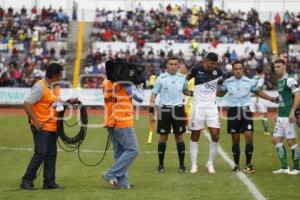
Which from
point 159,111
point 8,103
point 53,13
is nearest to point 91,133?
point 159,111

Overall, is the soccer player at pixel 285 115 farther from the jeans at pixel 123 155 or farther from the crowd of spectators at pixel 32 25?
the crowd of spectators at pixel 32 25

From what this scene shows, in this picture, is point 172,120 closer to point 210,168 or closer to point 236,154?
point 210,168

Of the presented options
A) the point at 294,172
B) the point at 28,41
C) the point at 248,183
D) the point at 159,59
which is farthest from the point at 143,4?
the point at 248,183

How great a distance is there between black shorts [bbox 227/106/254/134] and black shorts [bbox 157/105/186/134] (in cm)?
91

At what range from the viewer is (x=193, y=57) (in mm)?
38812

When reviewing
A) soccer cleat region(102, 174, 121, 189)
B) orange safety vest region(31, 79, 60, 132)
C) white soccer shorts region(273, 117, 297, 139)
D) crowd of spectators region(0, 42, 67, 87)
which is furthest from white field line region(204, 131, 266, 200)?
crowd of spectators region(0, 42, 67, 87)

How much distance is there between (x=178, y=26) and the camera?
44.1 meters

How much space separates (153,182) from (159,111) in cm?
223

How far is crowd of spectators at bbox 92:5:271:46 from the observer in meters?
42.3

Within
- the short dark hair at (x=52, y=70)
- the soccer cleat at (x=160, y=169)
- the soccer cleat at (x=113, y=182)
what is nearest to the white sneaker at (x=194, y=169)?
the soccer cleat at (x=160, y=169)

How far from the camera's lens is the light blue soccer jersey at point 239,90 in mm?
13328

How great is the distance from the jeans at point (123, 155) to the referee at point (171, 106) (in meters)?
2.22

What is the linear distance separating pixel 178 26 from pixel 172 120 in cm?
3138

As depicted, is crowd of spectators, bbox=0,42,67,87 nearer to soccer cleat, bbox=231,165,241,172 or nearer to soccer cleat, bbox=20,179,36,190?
soccer cleat, bbox=231,165,241,172
